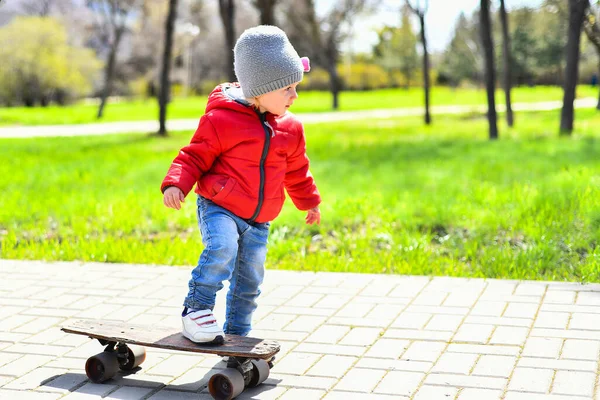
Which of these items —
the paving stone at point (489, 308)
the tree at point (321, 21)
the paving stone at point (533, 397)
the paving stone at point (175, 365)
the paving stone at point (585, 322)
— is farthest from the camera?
the tree at point (321, 21)

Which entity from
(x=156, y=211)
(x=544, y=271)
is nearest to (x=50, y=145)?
(x=156, y=211)

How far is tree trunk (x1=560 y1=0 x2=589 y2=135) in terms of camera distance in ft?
51.1

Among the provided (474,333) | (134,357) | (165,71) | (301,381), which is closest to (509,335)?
(474,333)

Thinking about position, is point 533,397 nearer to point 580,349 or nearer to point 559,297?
point 580,349

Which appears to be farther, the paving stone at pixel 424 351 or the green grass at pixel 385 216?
the green grass at pixel 385 216

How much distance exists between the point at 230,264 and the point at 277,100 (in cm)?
78

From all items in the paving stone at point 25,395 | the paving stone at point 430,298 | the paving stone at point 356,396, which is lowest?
the paving stone at point 430,298

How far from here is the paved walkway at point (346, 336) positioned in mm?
3914

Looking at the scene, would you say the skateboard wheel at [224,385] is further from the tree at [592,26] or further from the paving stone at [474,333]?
the tree at [592,26]

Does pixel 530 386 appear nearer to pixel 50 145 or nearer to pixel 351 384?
pixel 351 384

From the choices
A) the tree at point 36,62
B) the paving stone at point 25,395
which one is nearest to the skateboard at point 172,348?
the paving stone at point 25,395

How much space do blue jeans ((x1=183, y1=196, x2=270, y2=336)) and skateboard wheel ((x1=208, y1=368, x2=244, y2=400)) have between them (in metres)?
0.34

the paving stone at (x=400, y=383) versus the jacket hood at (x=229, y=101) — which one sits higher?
the jacket hood at (x=229, y=101)

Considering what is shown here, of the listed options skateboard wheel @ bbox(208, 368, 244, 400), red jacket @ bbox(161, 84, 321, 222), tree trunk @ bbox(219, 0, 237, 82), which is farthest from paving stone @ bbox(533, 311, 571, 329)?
tree trunk @ bbox(219, 0, 237, 82)
